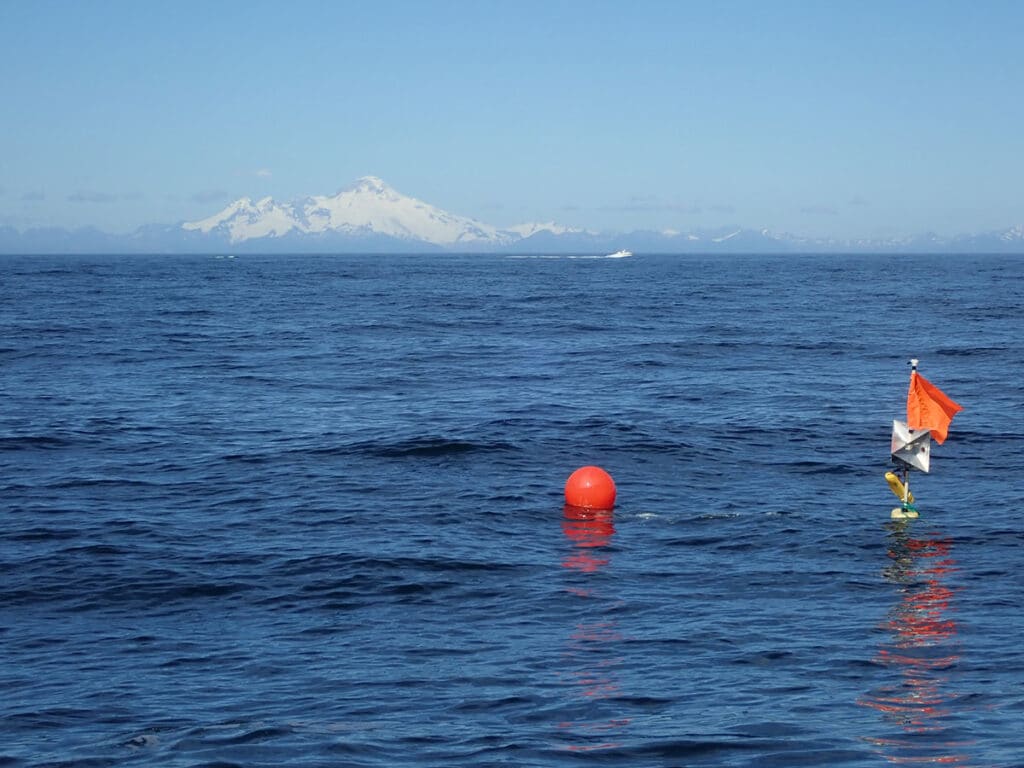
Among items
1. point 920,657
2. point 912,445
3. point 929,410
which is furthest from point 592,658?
point 929,410

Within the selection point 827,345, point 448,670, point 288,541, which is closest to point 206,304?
point 827,345

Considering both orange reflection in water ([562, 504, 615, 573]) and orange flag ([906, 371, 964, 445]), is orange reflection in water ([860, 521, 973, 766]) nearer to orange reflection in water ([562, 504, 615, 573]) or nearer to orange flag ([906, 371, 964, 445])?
orange flag ([906, 371, 964, 445])

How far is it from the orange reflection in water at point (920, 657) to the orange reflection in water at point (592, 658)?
3.34 meters

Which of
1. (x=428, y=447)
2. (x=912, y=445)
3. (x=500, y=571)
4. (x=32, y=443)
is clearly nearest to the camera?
(x=500, y=571)

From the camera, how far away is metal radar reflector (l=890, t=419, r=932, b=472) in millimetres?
24250

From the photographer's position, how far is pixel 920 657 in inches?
699

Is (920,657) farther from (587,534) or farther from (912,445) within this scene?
(587,534)

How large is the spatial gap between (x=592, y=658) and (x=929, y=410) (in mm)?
10462

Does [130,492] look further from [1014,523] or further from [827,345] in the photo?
[827,345]

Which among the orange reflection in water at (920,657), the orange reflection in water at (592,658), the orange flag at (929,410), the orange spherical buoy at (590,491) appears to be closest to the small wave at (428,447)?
the orange spherical buoy at (590,491)

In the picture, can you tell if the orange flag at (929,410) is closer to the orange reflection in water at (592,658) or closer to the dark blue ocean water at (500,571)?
the dark blue ocean water at (500,571)

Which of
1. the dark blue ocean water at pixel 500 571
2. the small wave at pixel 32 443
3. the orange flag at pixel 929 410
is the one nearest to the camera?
the dark blue ocean water at pixel 500 571

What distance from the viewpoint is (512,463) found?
106ft

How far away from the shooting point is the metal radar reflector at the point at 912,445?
2425 centimetres
